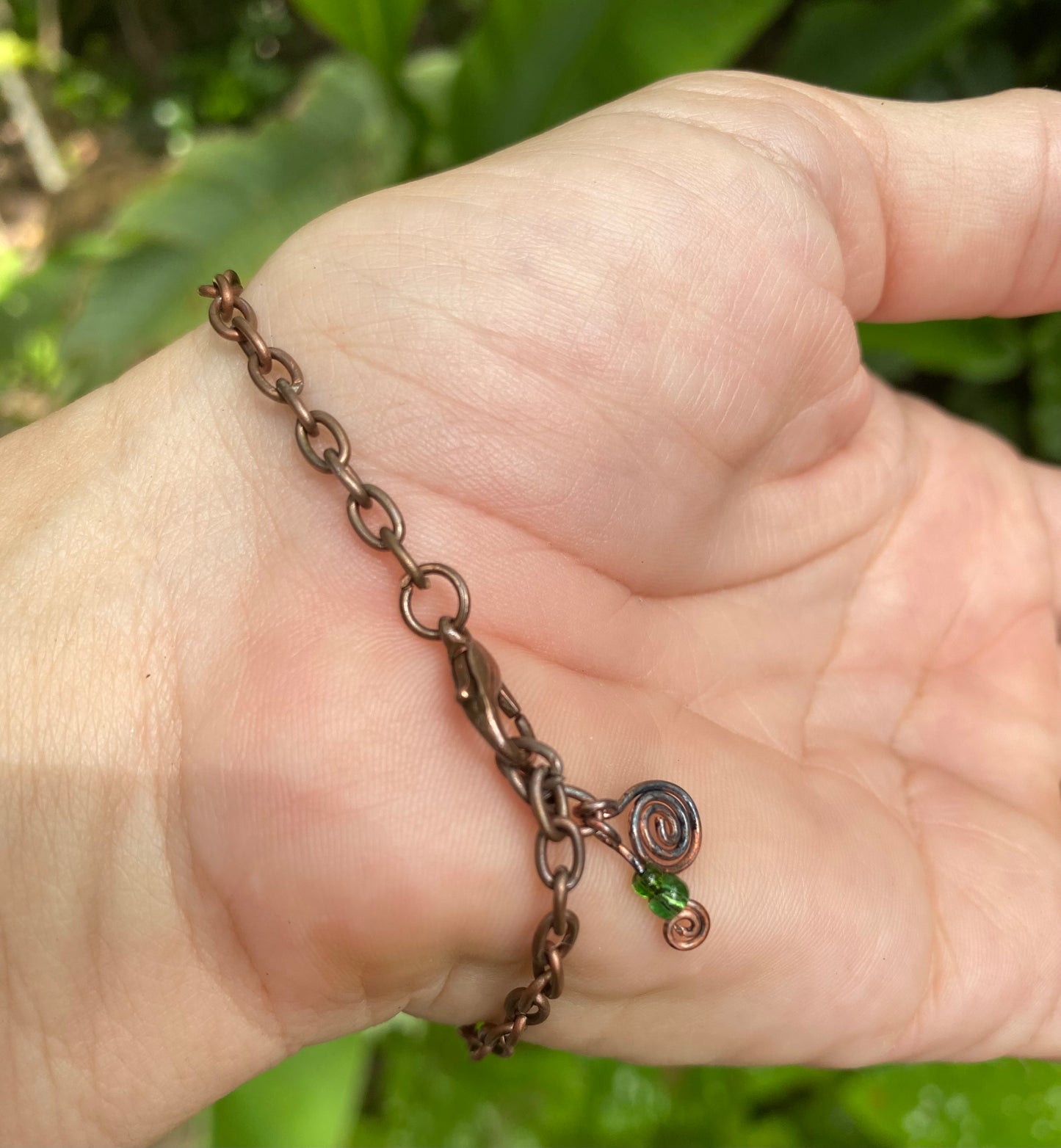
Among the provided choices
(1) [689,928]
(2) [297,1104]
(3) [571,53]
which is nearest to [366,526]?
(1) [689,928]

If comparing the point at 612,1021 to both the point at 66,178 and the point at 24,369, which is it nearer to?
the point at 24,369

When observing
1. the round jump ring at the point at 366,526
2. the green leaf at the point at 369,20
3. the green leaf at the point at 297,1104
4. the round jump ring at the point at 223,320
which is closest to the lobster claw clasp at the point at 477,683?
the round jump ring at the point at 366,526

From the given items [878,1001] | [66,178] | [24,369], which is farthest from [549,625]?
[66,178]

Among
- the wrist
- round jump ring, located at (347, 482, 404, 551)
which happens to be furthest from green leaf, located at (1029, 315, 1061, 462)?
the wrist

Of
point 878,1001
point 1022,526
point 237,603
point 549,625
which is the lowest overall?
point 878,1001

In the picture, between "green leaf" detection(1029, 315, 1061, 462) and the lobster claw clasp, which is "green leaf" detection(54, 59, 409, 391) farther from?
"green leaf" detection(1029, 315, 1061, 462)

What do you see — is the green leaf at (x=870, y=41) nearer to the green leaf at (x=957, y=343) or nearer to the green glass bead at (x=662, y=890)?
the green leaf at (x=957, y=343)
